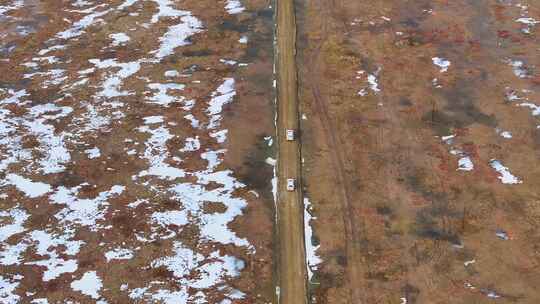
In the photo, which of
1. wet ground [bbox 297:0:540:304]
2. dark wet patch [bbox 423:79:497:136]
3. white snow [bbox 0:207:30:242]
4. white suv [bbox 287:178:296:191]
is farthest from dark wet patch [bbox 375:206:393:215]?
white snow [bbox 0:207:30:242]

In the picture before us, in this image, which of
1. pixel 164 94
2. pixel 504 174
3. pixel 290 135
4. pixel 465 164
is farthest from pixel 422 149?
pixel 164 94

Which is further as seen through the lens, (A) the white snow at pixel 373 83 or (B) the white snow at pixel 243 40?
(B) the white snow at pixel 243 40

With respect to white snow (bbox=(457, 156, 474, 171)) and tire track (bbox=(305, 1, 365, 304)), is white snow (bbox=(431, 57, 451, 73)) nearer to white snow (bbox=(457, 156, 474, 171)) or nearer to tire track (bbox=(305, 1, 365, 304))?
tire track (bbox=(305, 1, 365, 304))

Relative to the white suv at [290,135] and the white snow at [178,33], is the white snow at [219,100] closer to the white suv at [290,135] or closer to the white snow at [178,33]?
the white suv at [290,135]

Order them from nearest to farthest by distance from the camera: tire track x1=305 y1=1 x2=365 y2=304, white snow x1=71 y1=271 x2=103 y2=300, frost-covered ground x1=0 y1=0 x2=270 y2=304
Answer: white snow x1=71 y1=271 x2=103 y2=300 < tire track x1=305 y1=1 x2=365 y2=304 < frost-covered ground x1=0 y1=0 x2=270 y2=304

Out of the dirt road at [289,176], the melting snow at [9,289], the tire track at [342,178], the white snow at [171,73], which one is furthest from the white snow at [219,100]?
the melting snow at [9,289]

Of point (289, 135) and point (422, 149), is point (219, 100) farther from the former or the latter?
point (422, 149)

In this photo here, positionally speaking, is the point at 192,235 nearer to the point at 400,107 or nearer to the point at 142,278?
the point at 142,278
